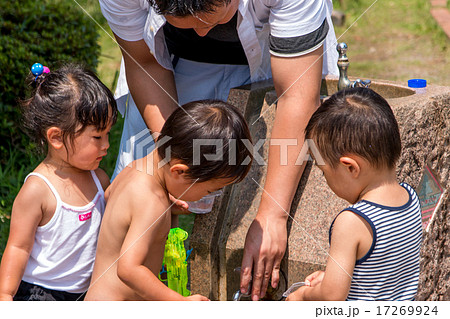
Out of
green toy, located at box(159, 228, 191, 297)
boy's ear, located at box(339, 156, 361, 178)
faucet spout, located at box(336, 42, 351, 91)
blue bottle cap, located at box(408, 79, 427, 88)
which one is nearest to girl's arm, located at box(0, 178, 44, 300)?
green toy, located at box(159, 228, 191, 297)

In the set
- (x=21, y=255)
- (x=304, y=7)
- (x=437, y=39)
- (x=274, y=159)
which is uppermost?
(x=304, y=7)

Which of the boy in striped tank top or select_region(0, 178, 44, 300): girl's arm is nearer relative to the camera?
the boy in striped tank top

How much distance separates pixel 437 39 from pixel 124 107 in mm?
4766

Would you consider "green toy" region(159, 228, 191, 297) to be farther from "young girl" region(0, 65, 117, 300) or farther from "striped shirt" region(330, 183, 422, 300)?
"striped shirt" region(330, 183, 422, 300)

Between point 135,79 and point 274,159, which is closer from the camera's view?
point 274,159

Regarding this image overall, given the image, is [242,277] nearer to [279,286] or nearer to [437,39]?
[279,286]

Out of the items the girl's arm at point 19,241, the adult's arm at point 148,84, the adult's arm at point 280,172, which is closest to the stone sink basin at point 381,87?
the adult's arm at point 280,172

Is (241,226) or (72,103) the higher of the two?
(72,103)

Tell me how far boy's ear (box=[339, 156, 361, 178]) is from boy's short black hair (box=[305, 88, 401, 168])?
0.9 inches

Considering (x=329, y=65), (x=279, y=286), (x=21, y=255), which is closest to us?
(x=21, y=255)

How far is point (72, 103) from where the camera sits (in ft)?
7.16

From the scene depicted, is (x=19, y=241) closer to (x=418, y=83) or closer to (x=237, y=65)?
(x=237, y=65)

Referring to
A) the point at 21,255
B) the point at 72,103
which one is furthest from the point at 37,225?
the point at 72,103

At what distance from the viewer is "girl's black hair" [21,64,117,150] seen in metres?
2.18
